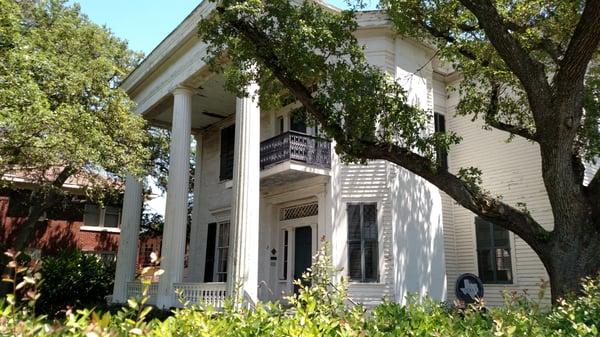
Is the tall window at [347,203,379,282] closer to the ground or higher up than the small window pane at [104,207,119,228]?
closer to the ground

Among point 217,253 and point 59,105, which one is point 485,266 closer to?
point 217,253

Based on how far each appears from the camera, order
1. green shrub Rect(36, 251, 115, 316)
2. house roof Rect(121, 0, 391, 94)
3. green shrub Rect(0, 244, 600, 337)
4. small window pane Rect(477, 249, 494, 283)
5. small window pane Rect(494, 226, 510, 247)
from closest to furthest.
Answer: green shrub Rect(0, 244, 600, 337)
house roof Rect(121, 0, 391, 94)
small window pane Rect(494, 226, 510, 247)
small window pane Rect(477, 249, 494, 283)
green shrub Rect(36, 251, 115, 316)

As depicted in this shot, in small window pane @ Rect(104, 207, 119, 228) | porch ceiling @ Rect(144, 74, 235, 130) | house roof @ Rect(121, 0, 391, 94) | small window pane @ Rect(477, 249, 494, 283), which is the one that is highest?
house roof @ Rect(121, 0, 391, 94)

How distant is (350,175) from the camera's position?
14281mm

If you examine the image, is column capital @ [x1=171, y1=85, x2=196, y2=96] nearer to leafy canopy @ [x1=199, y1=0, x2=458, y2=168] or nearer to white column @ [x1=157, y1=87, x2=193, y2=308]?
white column @ [x1=157, y1=87, x2=193, y2=308]

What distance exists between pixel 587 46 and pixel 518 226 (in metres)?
2.88

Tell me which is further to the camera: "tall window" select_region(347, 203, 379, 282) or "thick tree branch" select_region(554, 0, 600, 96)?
"tall window" select_region(347, 203, 379, 282)

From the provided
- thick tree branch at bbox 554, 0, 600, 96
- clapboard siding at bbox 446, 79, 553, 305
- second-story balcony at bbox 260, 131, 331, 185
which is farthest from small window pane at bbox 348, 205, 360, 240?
thick tree branch at bbox 554, 0, 600, 96

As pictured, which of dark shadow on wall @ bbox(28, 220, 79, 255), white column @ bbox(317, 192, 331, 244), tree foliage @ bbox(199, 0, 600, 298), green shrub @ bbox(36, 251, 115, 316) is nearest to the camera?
tree foliage @ bbox(199, 0, 600, 298)

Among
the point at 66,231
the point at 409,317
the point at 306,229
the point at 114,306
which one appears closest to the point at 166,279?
the point at 114,306

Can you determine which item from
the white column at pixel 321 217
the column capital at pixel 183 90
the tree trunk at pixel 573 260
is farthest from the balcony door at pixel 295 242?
the tree trunk at pixel 573 260

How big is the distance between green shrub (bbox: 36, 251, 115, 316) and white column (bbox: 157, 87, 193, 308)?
7003 millimetres

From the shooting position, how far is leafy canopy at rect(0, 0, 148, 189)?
38.1 feet

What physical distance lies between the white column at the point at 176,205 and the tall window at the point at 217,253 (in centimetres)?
319
